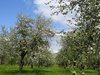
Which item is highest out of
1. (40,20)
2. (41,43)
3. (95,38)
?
(40,20)

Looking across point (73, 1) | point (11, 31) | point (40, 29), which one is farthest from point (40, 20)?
point (73, 1)

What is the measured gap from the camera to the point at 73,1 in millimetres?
10945

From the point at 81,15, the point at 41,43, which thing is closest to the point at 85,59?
the point at 81,15

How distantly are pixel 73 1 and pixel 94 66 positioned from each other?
2.37 m

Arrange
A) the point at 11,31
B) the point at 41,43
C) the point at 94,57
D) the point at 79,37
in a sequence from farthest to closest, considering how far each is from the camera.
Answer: the point at 11,31, the point at 41,43, the point at 79,37, the point at 94,57

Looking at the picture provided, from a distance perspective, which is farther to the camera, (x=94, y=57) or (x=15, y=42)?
(x=15, y=42)

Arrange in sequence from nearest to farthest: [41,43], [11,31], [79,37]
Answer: [79,37], [41,43], [11,31]

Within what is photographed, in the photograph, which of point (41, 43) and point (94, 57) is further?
point (41, 43)

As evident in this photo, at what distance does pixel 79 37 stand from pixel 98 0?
1.32m

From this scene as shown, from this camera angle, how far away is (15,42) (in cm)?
6862

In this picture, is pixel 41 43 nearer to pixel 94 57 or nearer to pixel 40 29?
pixel 40 29

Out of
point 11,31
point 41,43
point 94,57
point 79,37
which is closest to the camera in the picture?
point 94,57

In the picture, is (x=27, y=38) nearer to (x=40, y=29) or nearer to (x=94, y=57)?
(x=40, y=29)

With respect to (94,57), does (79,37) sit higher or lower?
higher
